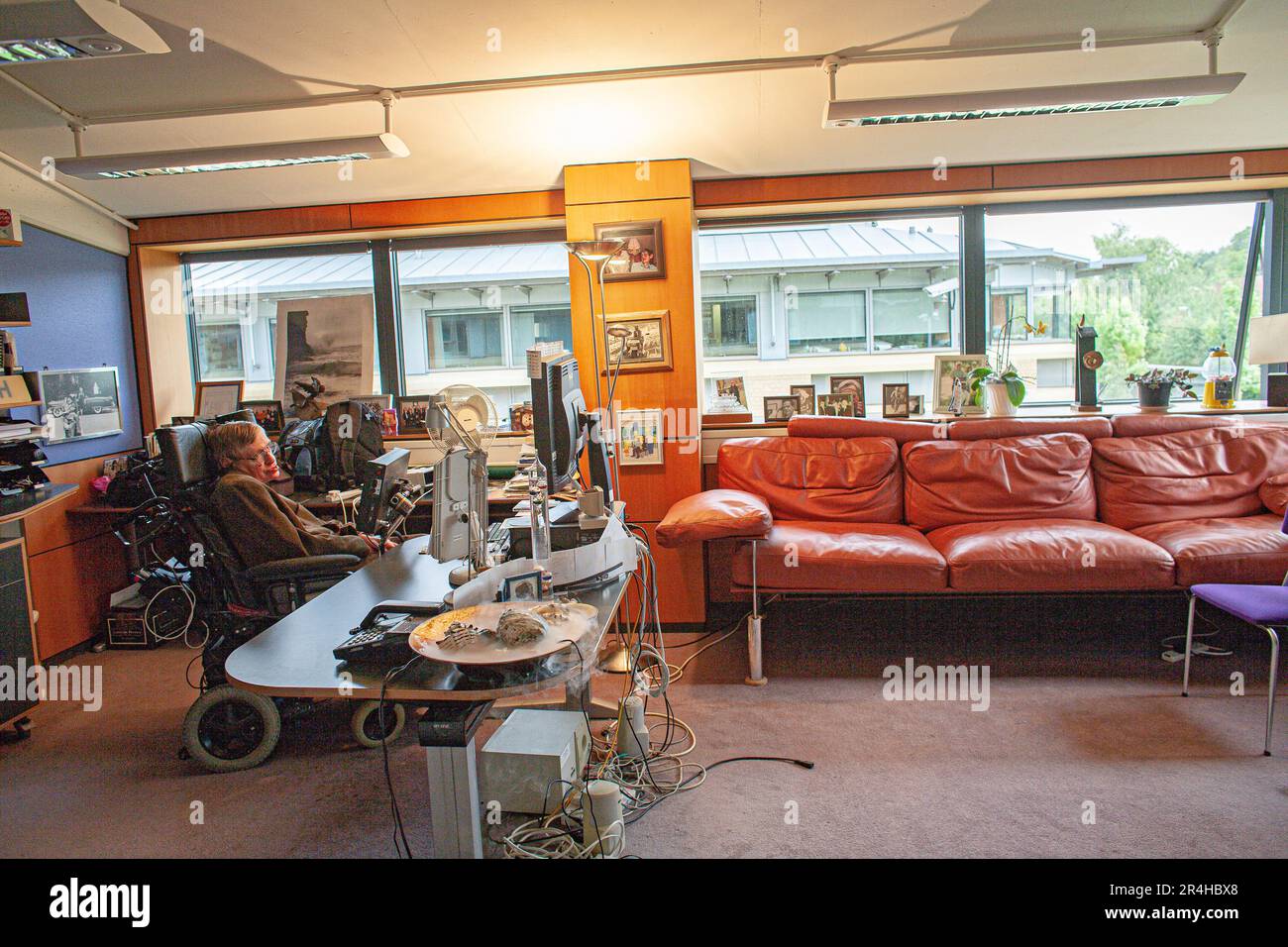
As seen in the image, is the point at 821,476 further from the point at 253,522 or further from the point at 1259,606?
the point at 253,522

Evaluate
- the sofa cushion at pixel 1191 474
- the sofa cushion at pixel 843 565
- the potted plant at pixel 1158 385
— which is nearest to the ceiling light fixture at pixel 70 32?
the sofa cushion at pixel 843 565

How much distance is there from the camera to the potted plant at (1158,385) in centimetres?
459

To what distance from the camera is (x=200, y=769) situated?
3.03 metres

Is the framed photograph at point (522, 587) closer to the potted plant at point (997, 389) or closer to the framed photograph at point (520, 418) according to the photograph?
the framed photograph at point (520, 418)

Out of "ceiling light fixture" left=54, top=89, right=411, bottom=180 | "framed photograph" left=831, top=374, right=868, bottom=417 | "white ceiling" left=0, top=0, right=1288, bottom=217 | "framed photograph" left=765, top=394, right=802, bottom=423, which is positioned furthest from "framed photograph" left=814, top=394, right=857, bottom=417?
"ceiling light fixture" left=54, top=89, right=411, bottom=180

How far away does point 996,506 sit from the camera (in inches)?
167

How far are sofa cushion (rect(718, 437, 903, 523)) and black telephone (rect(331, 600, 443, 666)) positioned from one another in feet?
8.74

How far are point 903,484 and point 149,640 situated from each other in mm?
4258

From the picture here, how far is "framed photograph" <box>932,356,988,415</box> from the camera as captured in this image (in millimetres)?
4723

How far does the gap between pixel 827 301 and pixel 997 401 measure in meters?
1.16

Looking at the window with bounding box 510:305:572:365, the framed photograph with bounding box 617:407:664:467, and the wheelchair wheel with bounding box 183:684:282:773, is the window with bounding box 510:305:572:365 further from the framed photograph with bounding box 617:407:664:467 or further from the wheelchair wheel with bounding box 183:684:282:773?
the wheelchair wheel with bounding box 183:684:282:773
